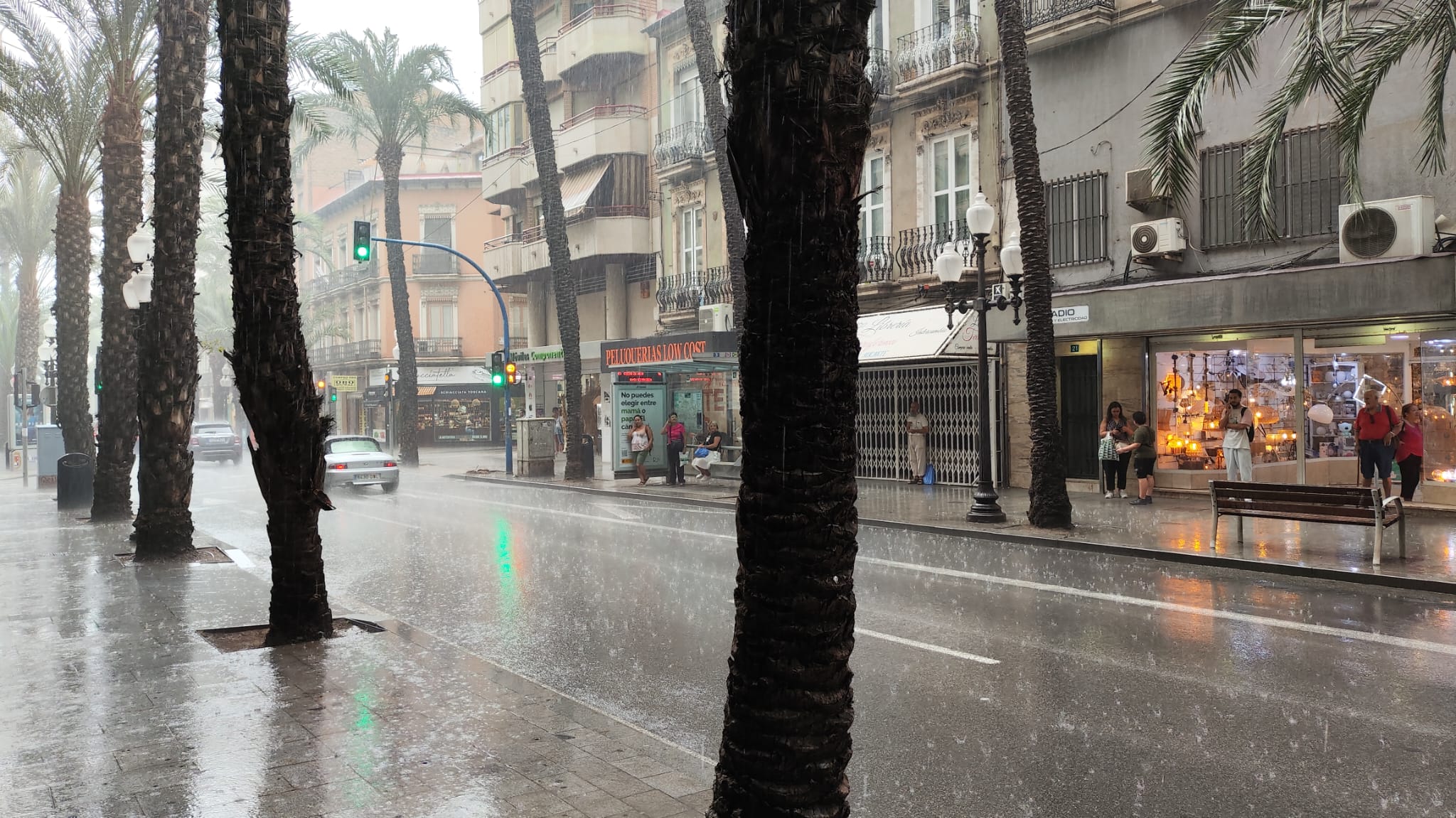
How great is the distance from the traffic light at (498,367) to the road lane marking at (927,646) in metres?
23.3

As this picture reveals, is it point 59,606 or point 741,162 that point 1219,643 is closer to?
point 741,162

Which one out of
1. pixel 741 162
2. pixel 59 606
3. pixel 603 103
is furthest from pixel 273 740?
pixel 603 103

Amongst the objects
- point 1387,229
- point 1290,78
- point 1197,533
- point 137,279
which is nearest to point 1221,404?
point 1387,229

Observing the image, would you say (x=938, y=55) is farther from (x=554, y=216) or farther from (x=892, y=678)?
(x=892, y=678)

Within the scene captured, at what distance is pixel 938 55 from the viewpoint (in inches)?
867

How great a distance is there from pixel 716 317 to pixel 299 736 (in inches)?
901

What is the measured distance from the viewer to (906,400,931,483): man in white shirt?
21969 millimetres

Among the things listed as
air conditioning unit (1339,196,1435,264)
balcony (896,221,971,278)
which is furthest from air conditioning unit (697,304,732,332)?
air conditioning unit (1339,196,1435,264)

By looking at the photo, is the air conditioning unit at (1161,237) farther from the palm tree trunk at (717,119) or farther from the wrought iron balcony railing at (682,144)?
the wrought iron balcony railing at (682,144)

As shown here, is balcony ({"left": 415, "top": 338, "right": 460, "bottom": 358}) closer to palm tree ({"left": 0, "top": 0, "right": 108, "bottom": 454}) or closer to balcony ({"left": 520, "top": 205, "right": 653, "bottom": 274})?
balcony ({"left": 520, "top": 205, "right": 653, "bottom": 274})

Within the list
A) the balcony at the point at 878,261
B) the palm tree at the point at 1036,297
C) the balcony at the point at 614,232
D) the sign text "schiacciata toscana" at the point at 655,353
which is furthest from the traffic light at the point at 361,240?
the palm tree at the point at 1036,297

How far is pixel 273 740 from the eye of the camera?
205 inches

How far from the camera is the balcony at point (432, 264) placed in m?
56.0

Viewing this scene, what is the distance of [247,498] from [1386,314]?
866 inches
